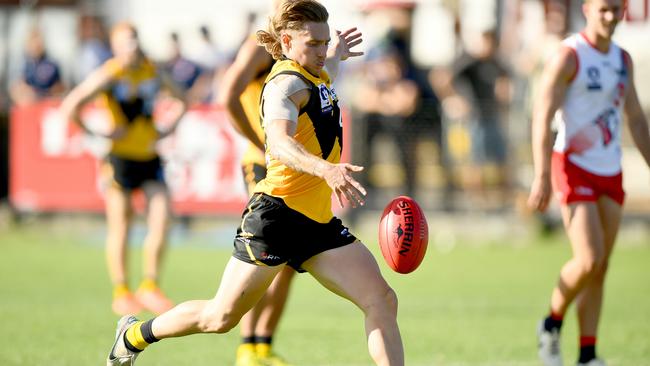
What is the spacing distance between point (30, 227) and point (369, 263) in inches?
524

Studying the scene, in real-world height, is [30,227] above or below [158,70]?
below

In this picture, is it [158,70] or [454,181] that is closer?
[158,70]

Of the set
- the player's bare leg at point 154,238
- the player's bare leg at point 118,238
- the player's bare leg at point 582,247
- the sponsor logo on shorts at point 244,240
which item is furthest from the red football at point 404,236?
the player's bare leg at point 118,238

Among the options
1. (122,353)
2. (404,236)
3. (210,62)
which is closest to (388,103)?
(210,62)

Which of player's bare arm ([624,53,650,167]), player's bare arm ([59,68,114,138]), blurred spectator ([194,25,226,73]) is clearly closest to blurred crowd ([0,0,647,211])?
blurred spectator ([194,25,226,73])

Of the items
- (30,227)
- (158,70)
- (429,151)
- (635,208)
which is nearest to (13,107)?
(30,227)

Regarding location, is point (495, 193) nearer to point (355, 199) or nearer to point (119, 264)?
point (119, 264)

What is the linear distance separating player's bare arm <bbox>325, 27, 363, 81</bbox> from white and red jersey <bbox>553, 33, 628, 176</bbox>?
1.68 metres

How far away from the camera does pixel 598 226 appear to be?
25.9 feet

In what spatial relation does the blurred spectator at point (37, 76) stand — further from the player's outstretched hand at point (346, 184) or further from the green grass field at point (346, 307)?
the player's outstretched hand at point (346, 184)

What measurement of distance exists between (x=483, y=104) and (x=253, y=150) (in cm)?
1010

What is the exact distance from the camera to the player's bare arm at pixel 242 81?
779 cm

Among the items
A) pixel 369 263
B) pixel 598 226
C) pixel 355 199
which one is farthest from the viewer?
pixel 598 226

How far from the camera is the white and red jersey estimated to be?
797cm
